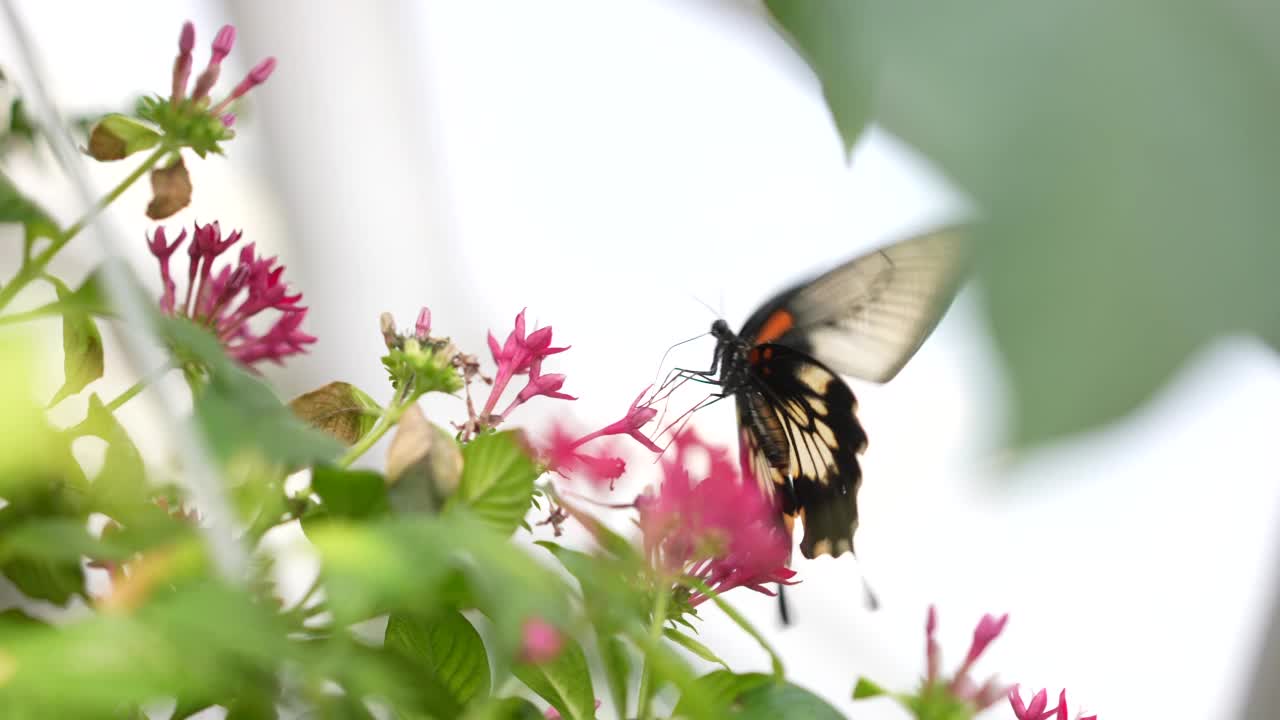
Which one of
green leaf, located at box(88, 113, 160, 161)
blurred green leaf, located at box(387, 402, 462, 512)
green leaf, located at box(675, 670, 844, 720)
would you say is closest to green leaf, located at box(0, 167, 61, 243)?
green leaf, located at box(88, 113, 160, 161)

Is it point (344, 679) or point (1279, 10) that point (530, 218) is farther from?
point (1279, 10)

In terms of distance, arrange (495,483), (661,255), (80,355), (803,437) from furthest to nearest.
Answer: (661,255) → (803,437) → (80,355) → (495,483)

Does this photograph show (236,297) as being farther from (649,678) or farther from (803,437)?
(803,437)

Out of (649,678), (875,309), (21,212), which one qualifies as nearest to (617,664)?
(649,678)

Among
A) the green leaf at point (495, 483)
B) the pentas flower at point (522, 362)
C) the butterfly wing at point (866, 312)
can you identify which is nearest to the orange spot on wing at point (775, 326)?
the butterfly wing at point (866, 312)

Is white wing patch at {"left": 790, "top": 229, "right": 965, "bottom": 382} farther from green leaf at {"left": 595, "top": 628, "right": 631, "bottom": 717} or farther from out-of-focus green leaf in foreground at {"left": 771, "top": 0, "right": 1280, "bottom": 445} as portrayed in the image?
out-of-focus green leaf in foreground at {"left": 771, "top": 0, "right": 1280, "bottom": 445}

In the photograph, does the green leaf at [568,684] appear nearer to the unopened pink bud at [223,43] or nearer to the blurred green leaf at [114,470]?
the blurred green leaf at [114,470]

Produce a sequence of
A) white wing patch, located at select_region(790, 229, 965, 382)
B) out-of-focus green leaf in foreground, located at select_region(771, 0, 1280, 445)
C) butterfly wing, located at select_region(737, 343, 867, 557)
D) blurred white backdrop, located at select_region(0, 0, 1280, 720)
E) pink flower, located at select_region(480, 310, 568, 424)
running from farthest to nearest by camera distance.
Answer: blurred white backdrop, located at select_region(0, 0, 1280, 720)
butterfly wing, located at select_region(737, 343, 867, 557)
white wing patch, located at select_region(790, 229, 965, 382)
pink flower, located at select_region(480, 310, 568, 424)
out-of-focus green leaf in foreground, located at select_region(771, 0, 1280, 445)
